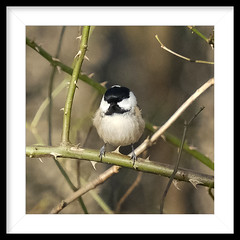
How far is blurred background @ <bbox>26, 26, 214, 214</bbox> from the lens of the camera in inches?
54.8

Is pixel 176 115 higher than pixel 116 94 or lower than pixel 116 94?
lower

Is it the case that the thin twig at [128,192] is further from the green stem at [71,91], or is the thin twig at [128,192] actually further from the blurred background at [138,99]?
the green stem at [71,91]

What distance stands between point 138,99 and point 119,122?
134 millimetres

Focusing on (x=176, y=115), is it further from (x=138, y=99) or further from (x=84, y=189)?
(x=84, y=189)

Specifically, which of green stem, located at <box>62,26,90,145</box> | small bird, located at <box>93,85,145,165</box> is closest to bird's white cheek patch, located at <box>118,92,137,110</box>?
small bird, located at <box>93,85,145,165</box>

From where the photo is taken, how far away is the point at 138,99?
142cm

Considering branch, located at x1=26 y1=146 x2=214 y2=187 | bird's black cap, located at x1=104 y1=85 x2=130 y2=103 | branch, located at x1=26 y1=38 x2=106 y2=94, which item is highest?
branch, located at x1=26 y1=38 x2=106 y2=94

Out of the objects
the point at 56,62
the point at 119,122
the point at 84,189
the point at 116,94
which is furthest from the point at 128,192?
the point at 56,62

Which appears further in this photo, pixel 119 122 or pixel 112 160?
pixel 119 122

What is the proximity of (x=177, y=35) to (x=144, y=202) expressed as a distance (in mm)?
718

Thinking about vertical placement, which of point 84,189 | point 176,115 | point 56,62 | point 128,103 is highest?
point 56,62

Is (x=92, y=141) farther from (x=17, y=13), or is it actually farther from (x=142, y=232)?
(x=17, y=13)

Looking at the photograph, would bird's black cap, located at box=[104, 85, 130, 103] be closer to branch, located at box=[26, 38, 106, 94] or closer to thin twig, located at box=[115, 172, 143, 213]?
branch, located at box=[26, 38, 106, 94]

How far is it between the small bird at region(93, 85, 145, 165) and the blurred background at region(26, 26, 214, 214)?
4 cm
